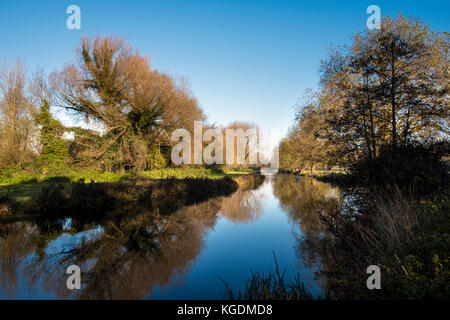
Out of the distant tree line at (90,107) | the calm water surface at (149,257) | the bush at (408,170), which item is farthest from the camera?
the distant tree line at (90,107)

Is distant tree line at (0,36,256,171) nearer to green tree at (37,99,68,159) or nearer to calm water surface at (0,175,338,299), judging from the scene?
green tree at (37,99,68,159)

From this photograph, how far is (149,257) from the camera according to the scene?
546 cm

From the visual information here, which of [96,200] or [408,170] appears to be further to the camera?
[96,200]

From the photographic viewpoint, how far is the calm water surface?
4090 mm

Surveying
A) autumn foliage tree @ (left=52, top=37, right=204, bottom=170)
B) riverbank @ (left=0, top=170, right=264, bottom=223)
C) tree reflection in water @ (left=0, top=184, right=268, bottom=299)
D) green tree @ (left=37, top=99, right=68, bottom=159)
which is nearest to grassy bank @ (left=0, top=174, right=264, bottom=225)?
riverbank @ (left=0, top=170, right=264, bottom=223)

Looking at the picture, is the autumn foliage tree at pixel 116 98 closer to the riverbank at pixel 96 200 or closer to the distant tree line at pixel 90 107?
the distant tree line at pixel 90 107

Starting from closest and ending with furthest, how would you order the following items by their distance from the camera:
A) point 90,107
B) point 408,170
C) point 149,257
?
point 149,257
point 408,170
point 90,107

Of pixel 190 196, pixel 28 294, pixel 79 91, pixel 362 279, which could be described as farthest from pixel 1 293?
pixel 79 91

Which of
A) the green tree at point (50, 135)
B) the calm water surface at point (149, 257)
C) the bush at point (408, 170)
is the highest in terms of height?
the green tree at point (50, 135)

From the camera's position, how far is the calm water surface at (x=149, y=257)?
4090mm

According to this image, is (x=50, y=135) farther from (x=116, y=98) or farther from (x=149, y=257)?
(x=149, y=257)

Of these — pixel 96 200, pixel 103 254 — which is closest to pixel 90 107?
pixel 96 200

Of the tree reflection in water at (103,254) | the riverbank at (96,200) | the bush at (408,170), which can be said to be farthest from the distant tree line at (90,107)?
the bush at (408,170)

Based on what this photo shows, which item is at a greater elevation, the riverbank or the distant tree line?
the distant tree line
